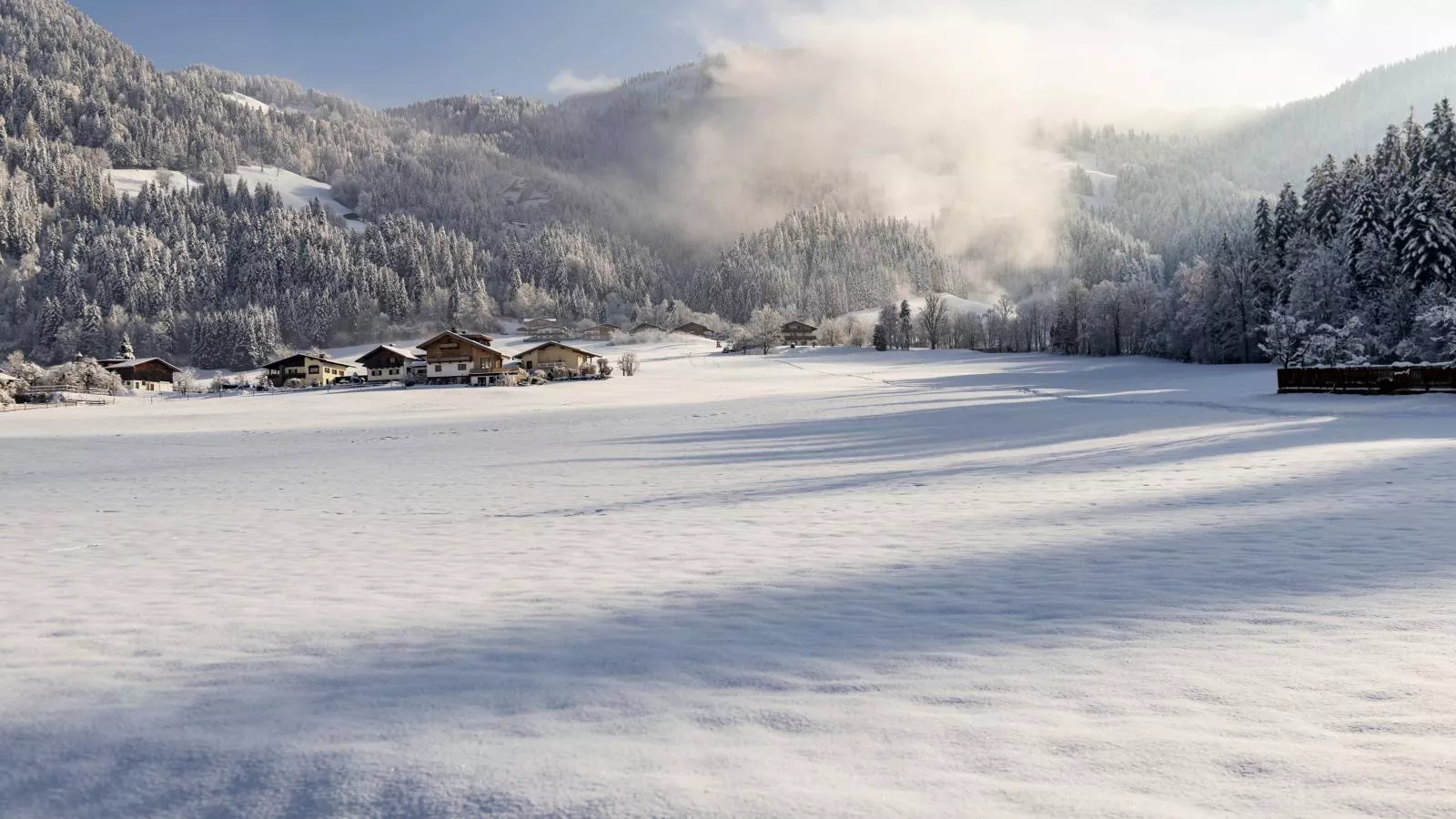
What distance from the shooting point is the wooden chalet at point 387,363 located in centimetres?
9644

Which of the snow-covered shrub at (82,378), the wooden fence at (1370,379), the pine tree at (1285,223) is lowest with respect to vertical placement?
the wooden fence at (1370,379)

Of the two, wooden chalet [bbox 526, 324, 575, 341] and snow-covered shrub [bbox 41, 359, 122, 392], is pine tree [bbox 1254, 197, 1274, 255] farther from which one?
snow-covered shrub [bbox 41, 359, 122, 392]

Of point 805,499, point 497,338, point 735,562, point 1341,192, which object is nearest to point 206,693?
point 735,562

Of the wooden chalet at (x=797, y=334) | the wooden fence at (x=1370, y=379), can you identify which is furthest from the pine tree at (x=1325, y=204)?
the wooden chalet at (x=797, y=334)

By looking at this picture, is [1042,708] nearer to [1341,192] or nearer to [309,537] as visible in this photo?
[309,537]

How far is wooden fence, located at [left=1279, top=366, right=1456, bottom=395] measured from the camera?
34531 millimetres

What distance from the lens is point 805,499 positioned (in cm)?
1467

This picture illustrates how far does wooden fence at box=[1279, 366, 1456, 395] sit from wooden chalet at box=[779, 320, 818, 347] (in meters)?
113

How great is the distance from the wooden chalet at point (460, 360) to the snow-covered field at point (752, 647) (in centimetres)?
7569

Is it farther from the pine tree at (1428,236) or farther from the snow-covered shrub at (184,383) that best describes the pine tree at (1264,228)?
the snow-covered shrub at (184,383)

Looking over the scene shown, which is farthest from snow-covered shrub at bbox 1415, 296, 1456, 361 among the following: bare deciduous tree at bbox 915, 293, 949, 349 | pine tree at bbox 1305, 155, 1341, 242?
bare deciduous tree at bbox 915, 293, 949, 349

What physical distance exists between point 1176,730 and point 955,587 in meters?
3.53

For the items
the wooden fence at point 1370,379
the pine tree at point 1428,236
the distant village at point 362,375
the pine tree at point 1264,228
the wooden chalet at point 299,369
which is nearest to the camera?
the wooden fence at point 1370,379

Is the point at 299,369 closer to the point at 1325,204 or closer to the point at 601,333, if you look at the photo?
the point at 601,333
